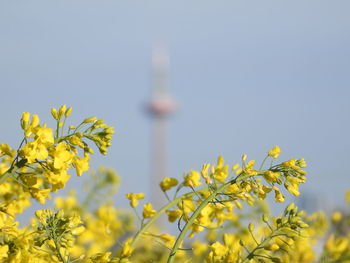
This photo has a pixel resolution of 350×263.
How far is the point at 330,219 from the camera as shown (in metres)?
4.39

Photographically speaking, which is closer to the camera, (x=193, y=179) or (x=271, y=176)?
(x=271, y=176)

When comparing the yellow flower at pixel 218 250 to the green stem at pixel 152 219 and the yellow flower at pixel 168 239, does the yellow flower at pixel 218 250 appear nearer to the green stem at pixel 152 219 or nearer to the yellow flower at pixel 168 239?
the green stem at pixel 152 219

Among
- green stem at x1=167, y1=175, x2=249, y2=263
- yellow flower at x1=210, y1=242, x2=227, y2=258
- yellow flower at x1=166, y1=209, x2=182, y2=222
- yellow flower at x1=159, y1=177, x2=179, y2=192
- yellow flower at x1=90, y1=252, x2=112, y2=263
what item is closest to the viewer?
green stem at x1=167, y1=175, x2=249, y2=263

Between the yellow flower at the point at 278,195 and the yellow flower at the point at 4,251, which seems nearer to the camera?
the yellow flower at the point at 4,251

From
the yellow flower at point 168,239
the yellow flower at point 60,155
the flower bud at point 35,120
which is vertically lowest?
the yellow flower at point 168,239

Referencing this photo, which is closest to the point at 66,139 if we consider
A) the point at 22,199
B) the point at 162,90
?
the point at 22,199

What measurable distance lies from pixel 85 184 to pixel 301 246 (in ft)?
5.10

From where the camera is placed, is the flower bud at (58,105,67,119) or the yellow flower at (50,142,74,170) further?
the flower bud at (58,105,67,119)

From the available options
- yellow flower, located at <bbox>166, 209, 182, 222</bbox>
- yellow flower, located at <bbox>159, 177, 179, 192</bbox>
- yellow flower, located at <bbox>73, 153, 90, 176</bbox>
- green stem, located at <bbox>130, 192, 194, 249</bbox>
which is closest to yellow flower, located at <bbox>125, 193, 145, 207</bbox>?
yellow flower, located at <bbox>159, 177, 179, 192</bbox>

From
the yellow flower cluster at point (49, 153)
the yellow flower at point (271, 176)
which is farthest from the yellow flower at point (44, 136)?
the yellow flower at point (271, 176)

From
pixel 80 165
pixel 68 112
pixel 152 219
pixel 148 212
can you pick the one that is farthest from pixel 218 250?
pixel 68 112

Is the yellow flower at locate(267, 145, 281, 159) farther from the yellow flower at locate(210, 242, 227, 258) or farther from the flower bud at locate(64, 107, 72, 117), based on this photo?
the flower bud at locate(64, 107, 72, 117)

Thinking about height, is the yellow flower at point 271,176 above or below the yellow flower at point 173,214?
above

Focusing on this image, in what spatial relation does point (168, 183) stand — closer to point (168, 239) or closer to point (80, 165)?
point (168, 239)
